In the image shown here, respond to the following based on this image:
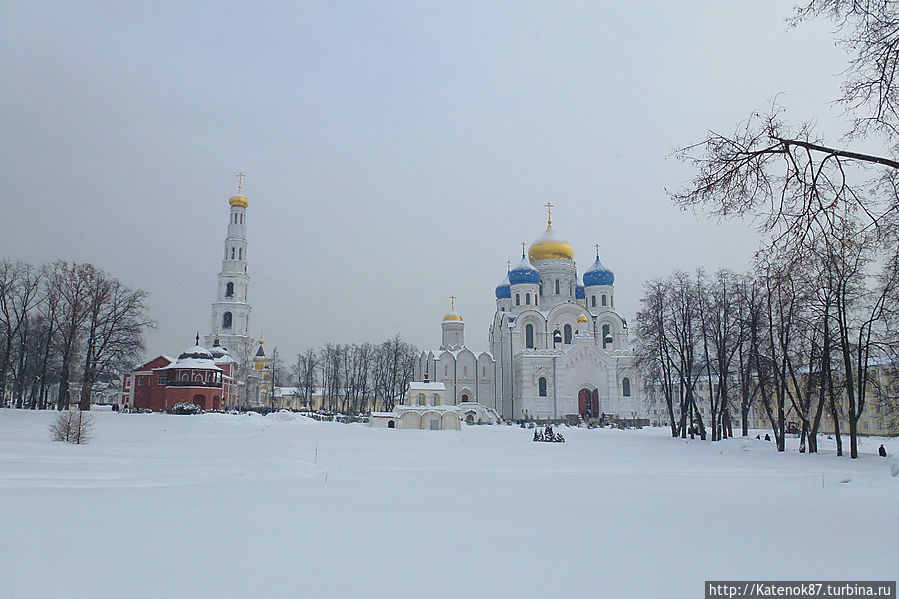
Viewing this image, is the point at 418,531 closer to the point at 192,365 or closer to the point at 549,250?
the point at 192,365

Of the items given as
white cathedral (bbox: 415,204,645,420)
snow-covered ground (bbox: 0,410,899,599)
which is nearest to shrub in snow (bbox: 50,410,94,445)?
snow-covered ground (bbox: 0,410,899,599)

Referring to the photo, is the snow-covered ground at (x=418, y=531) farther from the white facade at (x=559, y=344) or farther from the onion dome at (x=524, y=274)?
the onion dome at (x=524, y=274)

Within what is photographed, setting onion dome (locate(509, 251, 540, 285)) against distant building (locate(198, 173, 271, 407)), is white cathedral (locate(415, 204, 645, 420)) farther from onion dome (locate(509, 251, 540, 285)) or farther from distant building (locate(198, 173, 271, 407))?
distant building (locate(198, 173, 271, 407))

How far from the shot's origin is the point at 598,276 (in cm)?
6444

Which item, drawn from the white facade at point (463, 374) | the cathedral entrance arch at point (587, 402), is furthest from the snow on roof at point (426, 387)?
the cathedral entrance arch at point (587, 402)

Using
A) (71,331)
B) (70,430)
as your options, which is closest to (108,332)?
(71,331)

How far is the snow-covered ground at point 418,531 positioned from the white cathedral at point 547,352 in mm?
43243

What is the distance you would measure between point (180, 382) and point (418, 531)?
49.6 metres

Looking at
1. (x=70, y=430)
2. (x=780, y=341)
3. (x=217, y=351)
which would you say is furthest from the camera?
(x=217, y=351)

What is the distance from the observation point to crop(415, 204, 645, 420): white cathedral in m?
57.4

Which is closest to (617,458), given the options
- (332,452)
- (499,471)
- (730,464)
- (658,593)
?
(730,464)

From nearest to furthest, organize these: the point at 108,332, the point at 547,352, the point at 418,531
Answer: the point at 418,531 < the point at 108,332 < the point at 547,352

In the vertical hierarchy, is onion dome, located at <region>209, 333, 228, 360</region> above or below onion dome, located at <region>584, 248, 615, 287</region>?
below

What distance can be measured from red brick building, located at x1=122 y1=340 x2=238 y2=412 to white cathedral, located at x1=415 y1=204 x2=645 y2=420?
2047 centimetres
